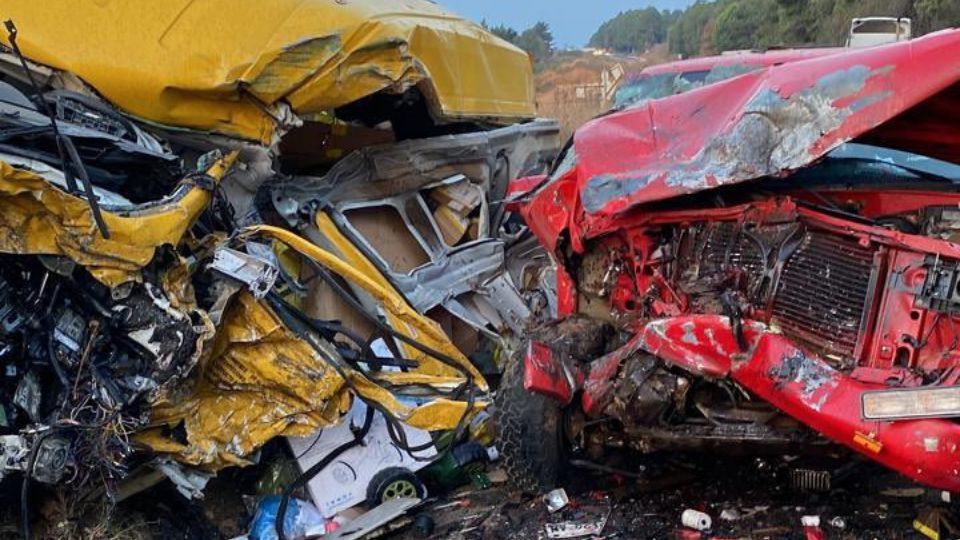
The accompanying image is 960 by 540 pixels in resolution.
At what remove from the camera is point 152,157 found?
481cm

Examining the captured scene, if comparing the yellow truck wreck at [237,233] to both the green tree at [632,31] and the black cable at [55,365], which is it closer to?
the black cable at [55,365]

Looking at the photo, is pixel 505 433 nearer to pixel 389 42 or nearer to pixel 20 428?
pixel 20 428

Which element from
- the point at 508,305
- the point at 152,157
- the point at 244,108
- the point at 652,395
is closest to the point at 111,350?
the point at 152,157

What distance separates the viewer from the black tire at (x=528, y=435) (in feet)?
14.5

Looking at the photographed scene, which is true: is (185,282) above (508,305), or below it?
above

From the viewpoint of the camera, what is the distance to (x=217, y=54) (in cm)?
534

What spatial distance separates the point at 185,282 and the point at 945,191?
3.20 metres

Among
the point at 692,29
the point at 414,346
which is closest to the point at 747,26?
the point at 692,29

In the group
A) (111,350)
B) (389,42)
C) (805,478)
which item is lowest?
(805,478)

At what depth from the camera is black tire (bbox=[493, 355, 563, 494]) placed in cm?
442

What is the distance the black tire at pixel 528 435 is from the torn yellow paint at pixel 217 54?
Answer: 7.15 ft

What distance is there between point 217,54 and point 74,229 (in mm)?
1626

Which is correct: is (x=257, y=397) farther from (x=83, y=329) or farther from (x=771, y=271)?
(x=771, y=271)

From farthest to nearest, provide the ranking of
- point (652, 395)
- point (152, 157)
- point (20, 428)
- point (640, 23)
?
1. point (640, 23)
2. point (152, 157)
3. point (20, 428)
4. point (652, 395)
